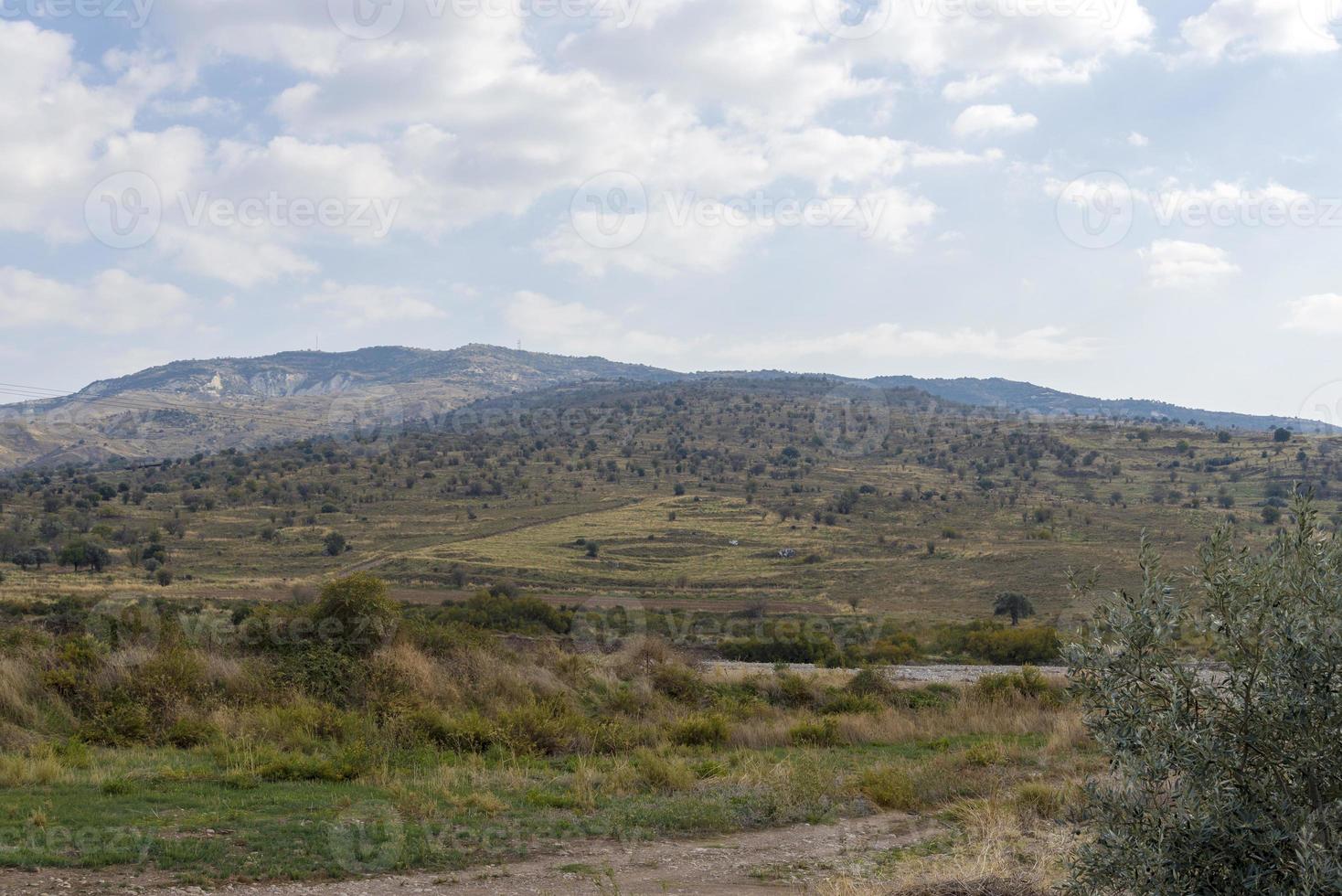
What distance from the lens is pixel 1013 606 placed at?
144ft

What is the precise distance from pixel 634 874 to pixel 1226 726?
5.65 meters

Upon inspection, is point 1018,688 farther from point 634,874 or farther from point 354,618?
point 634,874

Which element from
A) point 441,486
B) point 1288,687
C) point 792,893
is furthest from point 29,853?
point 441,486

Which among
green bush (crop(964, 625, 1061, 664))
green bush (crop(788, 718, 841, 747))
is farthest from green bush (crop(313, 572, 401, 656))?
green bush (crop(964, 625, 1061, 664))

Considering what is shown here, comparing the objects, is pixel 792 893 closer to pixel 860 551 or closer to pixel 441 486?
pixel 860 551

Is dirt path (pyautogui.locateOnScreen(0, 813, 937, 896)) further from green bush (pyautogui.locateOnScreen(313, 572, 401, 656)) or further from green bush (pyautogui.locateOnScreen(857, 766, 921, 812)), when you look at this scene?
green bush (pyautogui.locateOnScreen(313, 572, 401, 656))

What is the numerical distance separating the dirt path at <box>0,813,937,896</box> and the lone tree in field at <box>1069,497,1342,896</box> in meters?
4.09

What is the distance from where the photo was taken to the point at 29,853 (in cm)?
742

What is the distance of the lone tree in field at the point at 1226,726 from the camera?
4.03 metres

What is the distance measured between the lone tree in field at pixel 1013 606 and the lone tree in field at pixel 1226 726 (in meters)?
42.3

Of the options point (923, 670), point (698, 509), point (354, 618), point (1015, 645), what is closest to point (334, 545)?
point (698, 509)

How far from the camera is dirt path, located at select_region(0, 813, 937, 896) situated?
7.11 metres

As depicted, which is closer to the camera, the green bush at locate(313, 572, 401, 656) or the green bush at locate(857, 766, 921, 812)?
the green bush at locate(857, 766, 921, 812)

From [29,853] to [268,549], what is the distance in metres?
56.0
